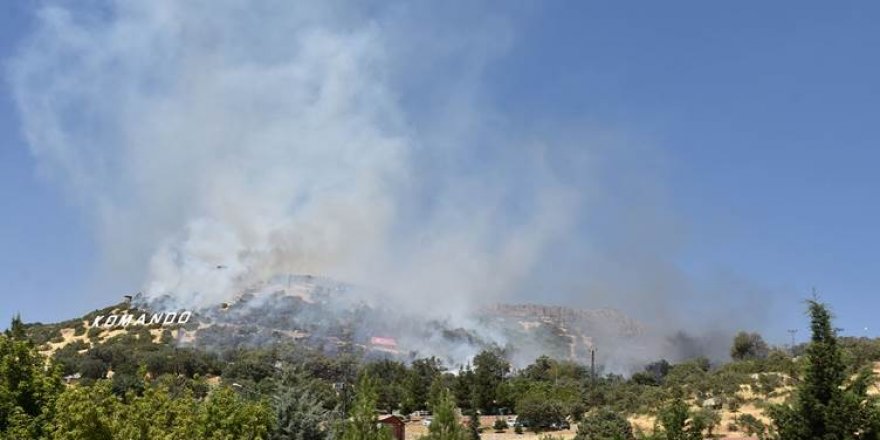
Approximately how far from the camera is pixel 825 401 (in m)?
22.8

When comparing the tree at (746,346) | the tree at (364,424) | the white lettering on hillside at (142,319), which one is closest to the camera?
the tree at (364,424)

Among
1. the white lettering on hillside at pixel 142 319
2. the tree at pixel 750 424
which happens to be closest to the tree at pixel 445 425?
the tree at pixel 750 424

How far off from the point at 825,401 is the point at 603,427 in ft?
74.9

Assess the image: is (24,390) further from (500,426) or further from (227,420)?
(500,426)

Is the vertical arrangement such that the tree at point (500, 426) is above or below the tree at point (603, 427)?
above

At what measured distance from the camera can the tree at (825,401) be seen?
22031mm

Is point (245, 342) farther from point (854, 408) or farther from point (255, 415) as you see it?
point (854, 408)

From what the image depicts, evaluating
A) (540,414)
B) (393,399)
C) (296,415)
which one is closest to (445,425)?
(296,415)

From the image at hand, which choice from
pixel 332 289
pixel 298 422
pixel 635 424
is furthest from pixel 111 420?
pixel 332 289

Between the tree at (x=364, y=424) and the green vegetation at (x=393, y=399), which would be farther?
the tree at (x=364, y=424)

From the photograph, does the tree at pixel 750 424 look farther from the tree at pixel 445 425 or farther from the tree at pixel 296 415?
the tree at pixel 296 415

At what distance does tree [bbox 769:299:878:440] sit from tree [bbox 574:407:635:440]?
1963 centimetres

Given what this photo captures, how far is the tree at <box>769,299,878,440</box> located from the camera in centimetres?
2203

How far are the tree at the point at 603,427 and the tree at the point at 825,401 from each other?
1963 cm
